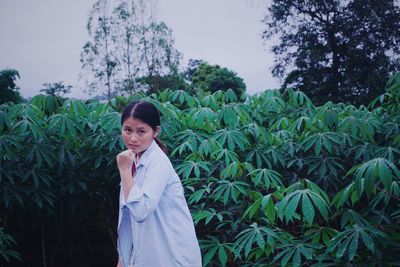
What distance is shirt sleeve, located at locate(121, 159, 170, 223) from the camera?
50.3 inches

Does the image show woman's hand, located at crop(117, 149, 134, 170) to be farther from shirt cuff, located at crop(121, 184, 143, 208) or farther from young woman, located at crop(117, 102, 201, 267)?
shirt cuff, located at crop(121, 184, 143, 208)

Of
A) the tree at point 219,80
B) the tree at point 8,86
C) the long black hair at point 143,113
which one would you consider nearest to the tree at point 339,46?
the tree at point 219,80

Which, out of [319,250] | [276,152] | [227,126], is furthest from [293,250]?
[227,126]

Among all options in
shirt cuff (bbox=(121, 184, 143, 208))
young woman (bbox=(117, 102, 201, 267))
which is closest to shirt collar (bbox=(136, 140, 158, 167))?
young woman (bbox=(117, 102, 201, 267))

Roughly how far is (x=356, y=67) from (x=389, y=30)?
204 centimetres

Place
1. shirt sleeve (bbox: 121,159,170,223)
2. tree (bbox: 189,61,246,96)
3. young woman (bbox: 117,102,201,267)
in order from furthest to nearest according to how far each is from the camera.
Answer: tree (bbox: 189,61,246,96) → young woman (bbox: 117,102,201,267) → shirt sleeve (bbox: 121,159,170,223)

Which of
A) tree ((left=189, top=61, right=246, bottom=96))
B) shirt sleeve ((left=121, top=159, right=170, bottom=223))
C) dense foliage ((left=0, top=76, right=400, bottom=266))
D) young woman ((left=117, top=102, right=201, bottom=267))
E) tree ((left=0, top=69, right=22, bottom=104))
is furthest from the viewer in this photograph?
tree ((left=189, top=61, right=246, bottom=96))

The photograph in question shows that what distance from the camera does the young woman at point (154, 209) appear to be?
4.58ft

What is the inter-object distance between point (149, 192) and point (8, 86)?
14057 millimetres

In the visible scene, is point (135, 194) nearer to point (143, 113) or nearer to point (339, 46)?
point (143, 113)

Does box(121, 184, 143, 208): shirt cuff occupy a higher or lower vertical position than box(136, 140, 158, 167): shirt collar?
lower

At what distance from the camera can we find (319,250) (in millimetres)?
1908

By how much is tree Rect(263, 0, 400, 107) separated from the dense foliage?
44.0ft

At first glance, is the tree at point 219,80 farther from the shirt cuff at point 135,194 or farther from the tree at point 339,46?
the shirt cuff at point 135,194
